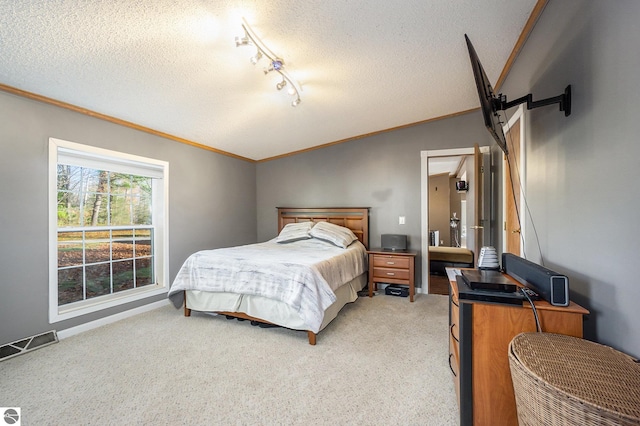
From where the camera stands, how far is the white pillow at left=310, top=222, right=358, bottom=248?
11.8 feet

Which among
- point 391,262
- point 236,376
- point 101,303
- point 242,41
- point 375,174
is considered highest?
point 242,41

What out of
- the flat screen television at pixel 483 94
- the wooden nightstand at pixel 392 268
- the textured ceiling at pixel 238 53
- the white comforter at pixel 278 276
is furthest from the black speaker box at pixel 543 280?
the wooden nightstand at pixel 392 268

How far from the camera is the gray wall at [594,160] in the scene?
1.03m

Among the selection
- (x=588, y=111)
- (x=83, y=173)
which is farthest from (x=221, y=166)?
(x=588, y=111)

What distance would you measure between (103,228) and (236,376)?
230 centimetres

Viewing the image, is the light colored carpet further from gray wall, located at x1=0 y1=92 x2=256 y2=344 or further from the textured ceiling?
the textured ceiling

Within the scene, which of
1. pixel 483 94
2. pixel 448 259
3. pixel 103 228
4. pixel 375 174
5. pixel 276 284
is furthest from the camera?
pixel 448 259

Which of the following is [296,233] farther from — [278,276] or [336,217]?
[278,276]

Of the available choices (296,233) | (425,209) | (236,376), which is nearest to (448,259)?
(425,209)

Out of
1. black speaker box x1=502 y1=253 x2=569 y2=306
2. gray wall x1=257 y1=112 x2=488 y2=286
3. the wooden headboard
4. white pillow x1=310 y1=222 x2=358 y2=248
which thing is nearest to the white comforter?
white pillow x1=310 y1=222 x2=358 y2=248

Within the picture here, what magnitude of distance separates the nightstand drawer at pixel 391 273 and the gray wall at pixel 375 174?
468 millimetres

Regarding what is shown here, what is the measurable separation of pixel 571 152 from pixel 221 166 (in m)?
4.06

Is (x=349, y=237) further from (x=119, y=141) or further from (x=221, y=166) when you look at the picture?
(x=119, y=141)

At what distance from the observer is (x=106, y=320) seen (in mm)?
2807
